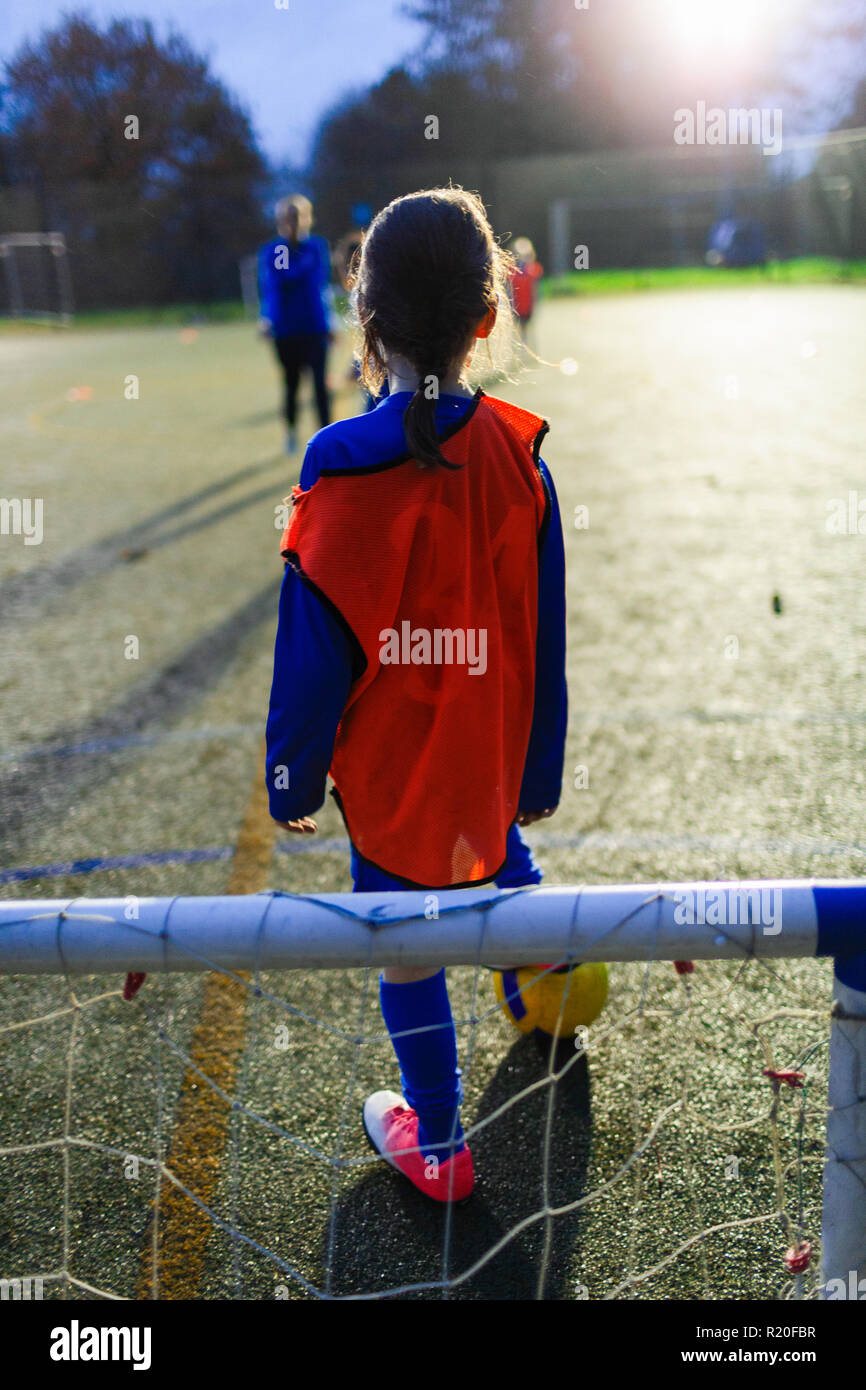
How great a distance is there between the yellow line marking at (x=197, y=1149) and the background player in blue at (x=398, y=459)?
1.61 ft

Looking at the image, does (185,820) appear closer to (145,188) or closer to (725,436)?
(725,436)

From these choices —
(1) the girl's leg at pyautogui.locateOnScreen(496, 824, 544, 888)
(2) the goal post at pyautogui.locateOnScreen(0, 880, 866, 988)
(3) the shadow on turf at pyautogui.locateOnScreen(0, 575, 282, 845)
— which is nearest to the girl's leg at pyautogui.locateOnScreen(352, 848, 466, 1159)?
(1) the girl's leg at pyautogui.locateOnScreen(496, 824, 544, 888)

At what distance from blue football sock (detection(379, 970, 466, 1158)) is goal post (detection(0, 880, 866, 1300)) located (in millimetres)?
506

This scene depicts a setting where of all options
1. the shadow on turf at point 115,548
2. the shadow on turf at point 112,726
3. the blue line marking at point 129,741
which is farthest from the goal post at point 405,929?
the shadow on turf at point 115,548

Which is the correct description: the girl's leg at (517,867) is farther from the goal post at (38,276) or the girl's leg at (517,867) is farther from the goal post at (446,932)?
the goal post at (38,276)

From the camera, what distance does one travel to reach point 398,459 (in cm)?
151

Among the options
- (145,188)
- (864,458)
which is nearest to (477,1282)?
(864,458)

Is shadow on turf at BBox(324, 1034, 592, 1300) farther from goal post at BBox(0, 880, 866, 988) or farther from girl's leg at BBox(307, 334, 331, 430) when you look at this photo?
girl's leg at BBox(307, 334, 331, 430)

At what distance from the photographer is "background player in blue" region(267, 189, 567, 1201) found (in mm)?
1511

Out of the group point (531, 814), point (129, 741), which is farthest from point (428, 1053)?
point (129, 741)

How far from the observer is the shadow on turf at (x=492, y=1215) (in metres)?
1.78

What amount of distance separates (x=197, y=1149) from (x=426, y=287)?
1.70 m

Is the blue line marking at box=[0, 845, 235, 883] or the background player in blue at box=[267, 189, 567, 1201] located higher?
the background player in blue at box=[267, 189, 567, 1201]

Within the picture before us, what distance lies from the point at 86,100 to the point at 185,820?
30.7 m
